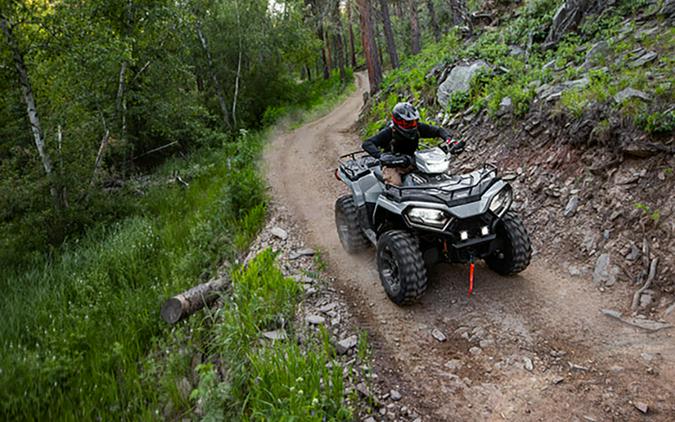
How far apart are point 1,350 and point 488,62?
36.6 ft

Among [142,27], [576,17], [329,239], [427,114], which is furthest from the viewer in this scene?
[142,27]

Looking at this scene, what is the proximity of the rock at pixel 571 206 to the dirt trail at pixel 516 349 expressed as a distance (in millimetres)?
930

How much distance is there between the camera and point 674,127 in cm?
529

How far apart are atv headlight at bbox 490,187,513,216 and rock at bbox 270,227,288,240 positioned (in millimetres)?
4026

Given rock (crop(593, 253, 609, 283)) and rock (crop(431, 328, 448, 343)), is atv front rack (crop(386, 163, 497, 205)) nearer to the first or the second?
rock (crop(431, 328, 448, 343))

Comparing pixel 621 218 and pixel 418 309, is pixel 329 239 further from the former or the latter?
pixel 621 218

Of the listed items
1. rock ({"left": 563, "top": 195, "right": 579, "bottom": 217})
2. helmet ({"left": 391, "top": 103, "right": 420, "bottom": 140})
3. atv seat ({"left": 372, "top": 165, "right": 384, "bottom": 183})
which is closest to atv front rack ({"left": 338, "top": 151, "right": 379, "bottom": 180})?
atv seat ({"left": 372, "top": 165, "right": 384, "bottom": 183})

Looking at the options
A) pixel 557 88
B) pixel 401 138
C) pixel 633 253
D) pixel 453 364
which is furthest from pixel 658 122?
pixel 453 364

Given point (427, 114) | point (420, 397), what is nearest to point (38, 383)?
point (420, 397)

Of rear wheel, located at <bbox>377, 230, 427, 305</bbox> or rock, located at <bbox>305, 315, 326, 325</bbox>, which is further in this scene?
rock, located at <bbox>305, 315, 326, 325</bbox>

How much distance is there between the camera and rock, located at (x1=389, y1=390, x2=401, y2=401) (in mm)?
3754

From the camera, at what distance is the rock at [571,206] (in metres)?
6.14

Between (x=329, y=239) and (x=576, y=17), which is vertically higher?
(x=576, y=17)

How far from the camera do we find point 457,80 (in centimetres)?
1109
